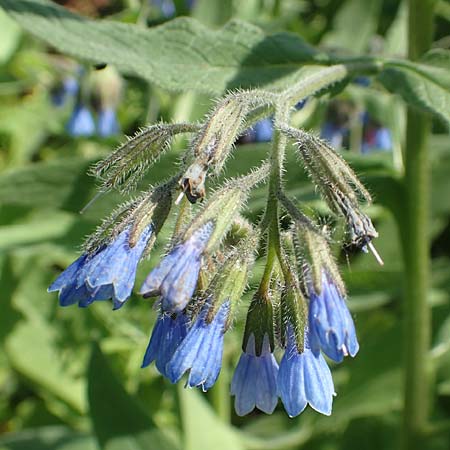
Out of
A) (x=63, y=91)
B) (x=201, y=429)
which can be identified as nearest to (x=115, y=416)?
(x=201, y=429)

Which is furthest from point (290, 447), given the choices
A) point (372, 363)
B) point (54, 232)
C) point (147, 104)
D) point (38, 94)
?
point (38, 94)

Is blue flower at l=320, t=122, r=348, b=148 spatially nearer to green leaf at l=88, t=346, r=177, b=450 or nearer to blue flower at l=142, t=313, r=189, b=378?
green leaf at l=88, t=346, r=177, b=450

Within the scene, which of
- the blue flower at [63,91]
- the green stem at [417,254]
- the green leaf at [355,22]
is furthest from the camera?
the blue flower at [63,91]

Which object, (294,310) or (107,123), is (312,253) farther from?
(107,123)

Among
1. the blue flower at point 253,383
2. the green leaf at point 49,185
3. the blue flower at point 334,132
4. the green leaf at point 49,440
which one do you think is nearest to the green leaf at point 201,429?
the green leaf at point 49,440

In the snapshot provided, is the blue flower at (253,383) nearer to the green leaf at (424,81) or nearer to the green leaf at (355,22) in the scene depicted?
the green leaf at (424,81)

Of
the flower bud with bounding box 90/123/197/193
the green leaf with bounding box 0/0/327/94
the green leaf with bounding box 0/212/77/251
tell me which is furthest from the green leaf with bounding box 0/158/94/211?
the flower bud with bounding box 90/123/197/193
